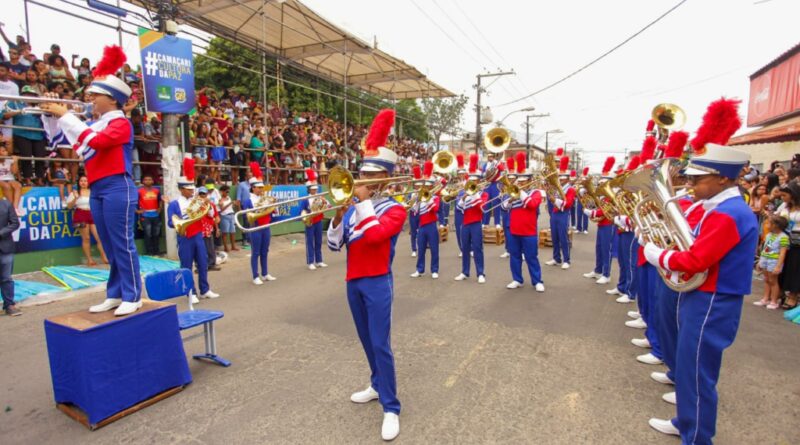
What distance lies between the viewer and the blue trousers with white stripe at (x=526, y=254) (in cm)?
777

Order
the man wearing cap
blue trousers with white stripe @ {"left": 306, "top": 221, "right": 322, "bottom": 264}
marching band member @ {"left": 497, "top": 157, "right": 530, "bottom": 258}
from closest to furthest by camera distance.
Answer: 1. the man wearing cap
2. marching band member @ {"left": 497, "top": 157, "right": 530, "bottom": 258}
3. blue trousers with white stripe @ {"left": 306, "top": 221, "right": 322, "bottom": 264}

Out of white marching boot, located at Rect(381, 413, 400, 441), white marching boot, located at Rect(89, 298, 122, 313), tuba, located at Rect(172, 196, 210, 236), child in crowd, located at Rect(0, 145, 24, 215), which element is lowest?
white marching boot, located at Rect(381, 413, 400, 441)

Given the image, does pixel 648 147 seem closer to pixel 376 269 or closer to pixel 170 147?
pixel 376 269

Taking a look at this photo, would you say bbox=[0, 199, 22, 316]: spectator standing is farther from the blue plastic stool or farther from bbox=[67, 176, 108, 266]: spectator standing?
the blue plastic stool

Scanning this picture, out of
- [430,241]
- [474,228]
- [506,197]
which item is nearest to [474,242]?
[474,228]

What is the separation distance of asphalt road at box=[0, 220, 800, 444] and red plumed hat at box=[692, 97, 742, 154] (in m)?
2.29

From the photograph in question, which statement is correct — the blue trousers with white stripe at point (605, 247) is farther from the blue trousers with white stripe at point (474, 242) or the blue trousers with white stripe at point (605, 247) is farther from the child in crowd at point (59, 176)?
the child in crowd at point (59, 176)

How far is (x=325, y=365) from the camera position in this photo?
4570 millimetres

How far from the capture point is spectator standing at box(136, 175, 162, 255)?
32.0 ft

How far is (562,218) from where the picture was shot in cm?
975

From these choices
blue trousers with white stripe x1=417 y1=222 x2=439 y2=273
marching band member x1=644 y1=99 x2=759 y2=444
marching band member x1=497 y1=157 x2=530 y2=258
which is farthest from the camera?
blue trousers with white stripe x1=417 y1=222 x2=439 y2=273

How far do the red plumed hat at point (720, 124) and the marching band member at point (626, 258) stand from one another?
2.89 metres

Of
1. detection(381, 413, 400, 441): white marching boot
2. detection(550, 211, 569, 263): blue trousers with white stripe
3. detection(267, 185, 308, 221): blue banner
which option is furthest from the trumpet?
detection(550, 211, 569, 263): blue trousers with white stripe

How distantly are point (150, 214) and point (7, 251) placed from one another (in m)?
3.85
